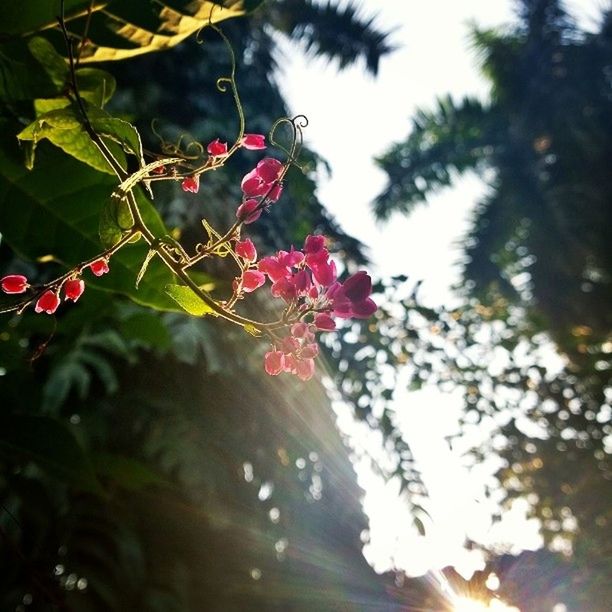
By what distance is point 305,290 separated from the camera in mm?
437

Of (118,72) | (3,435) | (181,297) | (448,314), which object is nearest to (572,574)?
(448,314)

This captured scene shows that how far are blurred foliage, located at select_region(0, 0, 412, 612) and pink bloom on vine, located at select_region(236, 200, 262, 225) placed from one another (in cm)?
21

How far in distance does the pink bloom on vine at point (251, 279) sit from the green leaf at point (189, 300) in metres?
0.03

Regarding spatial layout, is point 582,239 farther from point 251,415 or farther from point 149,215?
point 149,215

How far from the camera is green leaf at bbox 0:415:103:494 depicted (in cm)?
73

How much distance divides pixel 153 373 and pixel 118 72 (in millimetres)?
826

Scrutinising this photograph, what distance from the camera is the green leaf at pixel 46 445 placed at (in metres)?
0.73

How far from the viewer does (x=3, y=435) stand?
2.41ft

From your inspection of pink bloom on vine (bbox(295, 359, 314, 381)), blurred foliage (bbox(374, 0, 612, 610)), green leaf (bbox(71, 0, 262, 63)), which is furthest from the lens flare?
blurred foliage (bbox(374, 0, 612, 610))

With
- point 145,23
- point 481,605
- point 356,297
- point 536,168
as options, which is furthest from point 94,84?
point 536,168

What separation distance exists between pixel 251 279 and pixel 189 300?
0.04m

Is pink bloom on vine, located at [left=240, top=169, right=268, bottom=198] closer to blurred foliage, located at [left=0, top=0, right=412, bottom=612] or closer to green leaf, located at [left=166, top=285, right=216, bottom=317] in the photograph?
green leaf, located at [left=166, top=285, right=216, bottom=317]

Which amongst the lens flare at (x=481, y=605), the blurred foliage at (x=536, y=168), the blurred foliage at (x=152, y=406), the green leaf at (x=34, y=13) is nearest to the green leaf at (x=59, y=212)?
the blurred foliage at (x=152, y=406)

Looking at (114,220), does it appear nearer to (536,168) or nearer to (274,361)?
(274,361)
